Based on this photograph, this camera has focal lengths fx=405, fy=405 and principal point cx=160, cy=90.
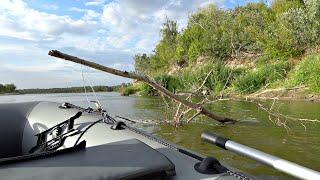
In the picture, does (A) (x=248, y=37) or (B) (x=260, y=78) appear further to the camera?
(A) (x=248, y=37)

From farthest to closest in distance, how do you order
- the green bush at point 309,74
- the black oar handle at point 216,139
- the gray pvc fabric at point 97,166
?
the green bush at point 309,74
the black oar handle at point 216,139
the gray pvc fabric at point 97,166

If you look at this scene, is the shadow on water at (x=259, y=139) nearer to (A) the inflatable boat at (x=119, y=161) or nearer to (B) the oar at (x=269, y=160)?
(A) the inflatable boat at (x=119, y=161)

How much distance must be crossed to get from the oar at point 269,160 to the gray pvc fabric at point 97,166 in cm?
24

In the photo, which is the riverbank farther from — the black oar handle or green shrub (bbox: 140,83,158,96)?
the black oar handle

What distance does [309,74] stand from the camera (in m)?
14.6

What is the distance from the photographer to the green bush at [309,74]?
44.2 feet

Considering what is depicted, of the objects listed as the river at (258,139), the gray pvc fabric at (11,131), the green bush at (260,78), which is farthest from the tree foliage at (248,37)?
the gray pvc fabric at (11,131)

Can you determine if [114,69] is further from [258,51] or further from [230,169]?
[258,51]

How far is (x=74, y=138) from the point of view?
289cm

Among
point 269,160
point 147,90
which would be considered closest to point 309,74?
point 147,90

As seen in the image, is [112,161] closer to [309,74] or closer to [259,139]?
[259,139]

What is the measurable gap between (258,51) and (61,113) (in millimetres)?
18796

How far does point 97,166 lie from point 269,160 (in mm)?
733

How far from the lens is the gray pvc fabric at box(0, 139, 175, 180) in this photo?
66.5 inches
